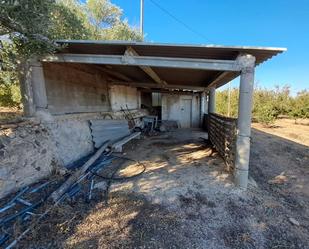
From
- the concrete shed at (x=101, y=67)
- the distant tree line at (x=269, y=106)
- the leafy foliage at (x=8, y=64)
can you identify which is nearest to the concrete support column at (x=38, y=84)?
the concrete shed at (x=101, y=67)

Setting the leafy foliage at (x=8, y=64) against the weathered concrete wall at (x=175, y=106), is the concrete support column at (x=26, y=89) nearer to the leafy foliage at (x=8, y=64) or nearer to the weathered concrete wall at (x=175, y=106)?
the leafy foliage at (x=8, y=64)

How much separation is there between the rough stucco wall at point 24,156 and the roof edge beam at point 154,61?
1539mm

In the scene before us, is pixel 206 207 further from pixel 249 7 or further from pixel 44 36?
pixel 249 7

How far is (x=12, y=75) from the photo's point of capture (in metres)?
3.58

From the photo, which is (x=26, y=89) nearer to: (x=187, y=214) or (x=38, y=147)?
(x=38, y=147)

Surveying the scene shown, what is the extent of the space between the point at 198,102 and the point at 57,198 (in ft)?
34.8

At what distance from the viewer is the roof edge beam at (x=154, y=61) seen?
357 cm

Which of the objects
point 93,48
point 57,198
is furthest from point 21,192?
point 93,48

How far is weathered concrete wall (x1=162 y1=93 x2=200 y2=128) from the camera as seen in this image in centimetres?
1206

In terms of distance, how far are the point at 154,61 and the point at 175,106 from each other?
8.49 meters

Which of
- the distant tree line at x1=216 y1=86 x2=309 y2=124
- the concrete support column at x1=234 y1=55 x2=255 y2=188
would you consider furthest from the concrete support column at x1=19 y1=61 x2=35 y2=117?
the distant tree line at x1=216 y1=86 x2=309 y2=124

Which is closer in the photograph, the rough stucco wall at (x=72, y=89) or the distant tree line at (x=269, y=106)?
the rough stucco wall at (x=72, y=89)

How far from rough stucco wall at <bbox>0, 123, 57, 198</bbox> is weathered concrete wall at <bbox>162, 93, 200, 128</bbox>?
28.4 feet

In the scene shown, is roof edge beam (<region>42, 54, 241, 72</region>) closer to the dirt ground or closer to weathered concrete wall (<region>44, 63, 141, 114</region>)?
weathered concrete wall (<region>44, 63, 141, 114</region>)
